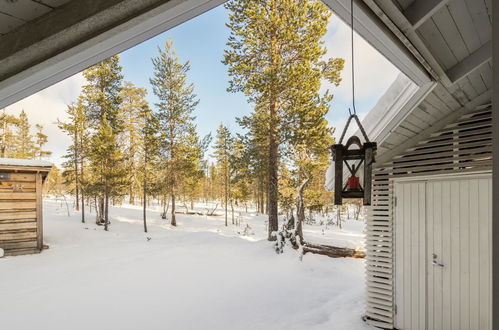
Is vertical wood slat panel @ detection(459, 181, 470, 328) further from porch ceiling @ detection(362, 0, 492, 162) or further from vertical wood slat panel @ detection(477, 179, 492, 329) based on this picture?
porch ceiling @ detection(362, 0, 492, 162)

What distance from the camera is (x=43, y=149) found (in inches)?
1066

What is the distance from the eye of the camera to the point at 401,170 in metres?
4.61

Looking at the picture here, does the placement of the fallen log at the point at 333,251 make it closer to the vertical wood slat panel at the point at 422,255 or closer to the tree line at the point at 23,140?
the vertical wood slat panel at the point at 422,255

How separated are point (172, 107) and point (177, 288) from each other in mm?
12279

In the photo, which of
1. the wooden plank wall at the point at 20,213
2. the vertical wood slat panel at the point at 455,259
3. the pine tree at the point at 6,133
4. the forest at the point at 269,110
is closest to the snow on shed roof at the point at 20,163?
the wooden plank wall at the point at 20,213

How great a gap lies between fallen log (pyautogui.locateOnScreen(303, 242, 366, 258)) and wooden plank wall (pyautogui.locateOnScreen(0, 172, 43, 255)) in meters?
9.07

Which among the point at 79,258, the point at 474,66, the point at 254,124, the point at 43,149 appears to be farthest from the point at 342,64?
the point at 43,149

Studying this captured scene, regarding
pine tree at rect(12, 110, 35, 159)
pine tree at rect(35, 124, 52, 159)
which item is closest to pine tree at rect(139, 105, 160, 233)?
pine tree at rect(12, 110, 35, 159)

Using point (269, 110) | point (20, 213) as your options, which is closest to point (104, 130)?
point (20, 213)

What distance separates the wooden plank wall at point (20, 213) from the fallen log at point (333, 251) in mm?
9065

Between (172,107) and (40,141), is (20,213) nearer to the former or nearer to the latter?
(172,107)

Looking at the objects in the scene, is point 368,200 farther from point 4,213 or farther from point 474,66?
point 4,213

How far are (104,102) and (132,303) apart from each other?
1226 cm

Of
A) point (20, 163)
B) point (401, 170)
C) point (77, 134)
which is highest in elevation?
point (77, 134)
